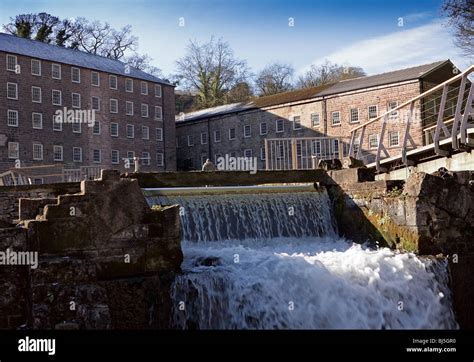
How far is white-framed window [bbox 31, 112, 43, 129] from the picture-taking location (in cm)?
4562

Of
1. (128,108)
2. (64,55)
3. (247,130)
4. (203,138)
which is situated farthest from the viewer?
(203,138)

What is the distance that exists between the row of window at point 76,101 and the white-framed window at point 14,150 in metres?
3.72

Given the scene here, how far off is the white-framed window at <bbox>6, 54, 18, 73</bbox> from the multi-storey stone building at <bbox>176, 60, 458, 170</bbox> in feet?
58.8

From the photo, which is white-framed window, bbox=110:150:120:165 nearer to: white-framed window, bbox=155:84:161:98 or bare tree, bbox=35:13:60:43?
white-framed window, bbox=155:84:161:98

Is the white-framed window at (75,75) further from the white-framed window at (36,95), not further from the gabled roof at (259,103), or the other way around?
the gabled roof at (259,103)

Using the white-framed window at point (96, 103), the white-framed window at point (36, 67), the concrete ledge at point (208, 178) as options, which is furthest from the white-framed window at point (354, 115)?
the concrete ledge at point (208, 178)

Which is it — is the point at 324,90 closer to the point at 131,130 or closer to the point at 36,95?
the point at 131,130

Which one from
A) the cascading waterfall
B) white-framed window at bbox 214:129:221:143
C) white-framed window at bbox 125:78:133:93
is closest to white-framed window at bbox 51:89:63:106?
white-framed window at bbox 125:78:133:93

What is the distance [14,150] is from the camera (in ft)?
143

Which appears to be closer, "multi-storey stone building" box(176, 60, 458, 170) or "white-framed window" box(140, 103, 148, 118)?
"multi-storey stone building" box(176, 60, 458, 170)

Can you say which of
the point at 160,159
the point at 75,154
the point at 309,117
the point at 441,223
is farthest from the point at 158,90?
the point at 441,223

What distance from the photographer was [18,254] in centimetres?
737

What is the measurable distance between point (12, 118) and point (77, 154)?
20.4 ft

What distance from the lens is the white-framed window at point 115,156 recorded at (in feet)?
169
